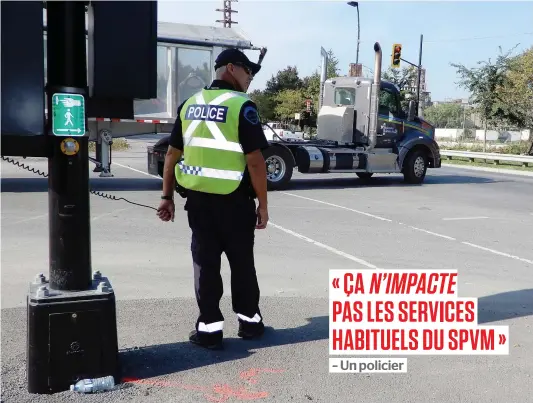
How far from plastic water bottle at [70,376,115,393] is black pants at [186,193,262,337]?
79 cm

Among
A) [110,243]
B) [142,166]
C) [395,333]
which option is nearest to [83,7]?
[395,333]

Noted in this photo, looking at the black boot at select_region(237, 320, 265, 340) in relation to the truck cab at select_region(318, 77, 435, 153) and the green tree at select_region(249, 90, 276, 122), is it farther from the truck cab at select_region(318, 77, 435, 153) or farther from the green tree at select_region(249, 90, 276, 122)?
the green tree at select_region(249, 90, 276, 122)

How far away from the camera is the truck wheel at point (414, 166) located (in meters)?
17.1

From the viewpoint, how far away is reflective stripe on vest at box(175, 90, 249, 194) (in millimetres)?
3854

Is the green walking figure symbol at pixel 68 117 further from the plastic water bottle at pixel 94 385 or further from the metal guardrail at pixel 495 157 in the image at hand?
the metal guardrail at pixel 495 157

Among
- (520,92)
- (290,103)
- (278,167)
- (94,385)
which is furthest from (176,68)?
(290,103)

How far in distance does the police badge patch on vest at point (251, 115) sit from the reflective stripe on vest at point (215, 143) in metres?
0.05

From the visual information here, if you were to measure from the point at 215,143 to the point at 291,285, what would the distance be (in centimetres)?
241

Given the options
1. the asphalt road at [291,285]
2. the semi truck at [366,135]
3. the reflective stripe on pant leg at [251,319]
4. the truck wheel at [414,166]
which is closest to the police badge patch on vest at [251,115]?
the reflective stripe on pant leg at [251,319]

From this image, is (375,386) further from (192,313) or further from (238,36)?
(238,36)

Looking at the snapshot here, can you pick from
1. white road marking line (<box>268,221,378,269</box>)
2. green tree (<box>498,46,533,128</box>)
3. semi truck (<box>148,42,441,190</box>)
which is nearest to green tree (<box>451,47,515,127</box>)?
green tree (<box>498,46,533,128</box>)

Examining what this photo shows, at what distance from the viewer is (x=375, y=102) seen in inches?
628

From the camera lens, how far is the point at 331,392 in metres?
3.48

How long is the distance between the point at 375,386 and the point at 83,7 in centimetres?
273
